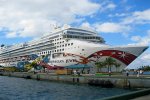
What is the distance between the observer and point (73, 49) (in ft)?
281

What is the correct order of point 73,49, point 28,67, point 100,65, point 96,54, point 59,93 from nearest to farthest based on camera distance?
point 59,93, point 100,65, point 96,54, point 73,49, point 28,67

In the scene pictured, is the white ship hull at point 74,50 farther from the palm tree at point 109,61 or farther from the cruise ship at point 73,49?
the palm tree at point 109,61

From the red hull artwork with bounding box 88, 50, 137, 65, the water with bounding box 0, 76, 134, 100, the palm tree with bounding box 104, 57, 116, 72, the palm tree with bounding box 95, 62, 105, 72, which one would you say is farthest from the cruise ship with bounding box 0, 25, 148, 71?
the water with bounding box 0, 76, 134, 100

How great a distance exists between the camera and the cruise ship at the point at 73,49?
7744 cm

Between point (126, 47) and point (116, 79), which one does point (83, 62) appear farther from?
point (116, 79)

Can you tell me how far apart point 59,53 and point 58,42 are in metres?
4.64

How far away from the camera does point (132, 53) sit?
7650 cm

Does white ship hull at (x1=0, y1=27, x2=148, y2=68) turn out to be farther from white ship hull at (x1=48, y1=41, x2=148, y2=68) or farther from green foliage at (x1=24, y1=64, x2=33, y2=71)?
green foliage at (x1=24, y1=64, x2=33, y2=71)

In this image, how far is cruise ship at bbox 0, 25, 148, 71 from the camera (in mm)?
77438

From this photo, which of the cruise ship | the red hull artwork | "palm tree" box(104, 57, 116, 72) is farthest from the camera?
the cruise ship

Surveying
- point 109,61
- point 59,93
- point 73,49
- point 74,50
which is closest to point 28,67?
point 73,49

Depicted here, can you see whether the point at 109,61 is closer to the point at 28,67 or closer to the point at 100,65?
the point at 100,65

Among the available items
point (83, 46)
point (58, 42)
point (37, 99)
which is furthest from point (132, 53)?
point (37, 99)

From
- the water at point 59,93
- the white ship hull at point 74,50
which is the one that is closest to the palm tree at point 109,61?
the white ship hull at point 74,50
